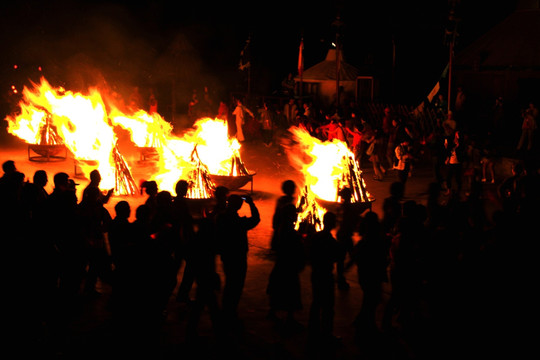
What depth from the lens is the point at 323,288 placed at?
6898 millimetres

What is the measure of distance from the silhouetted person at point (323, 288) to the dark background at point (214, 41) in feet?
79.7

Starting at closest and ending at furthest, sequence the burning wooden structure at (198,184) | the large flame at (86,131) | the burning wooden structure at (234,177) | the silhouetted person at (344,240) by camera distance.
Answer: the silhouetted person at (344,240) < the burning wooden structure at (198,184) < the burning wooden structure at (234,177) < the large flame at (86,131)

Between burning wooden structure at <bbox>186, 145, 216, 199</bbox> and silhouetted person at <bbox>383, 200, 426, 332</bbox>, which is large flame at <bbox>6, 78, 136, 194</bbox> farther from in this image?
silhouetted person at <bbox>383, 200, 426, 332</bbox>

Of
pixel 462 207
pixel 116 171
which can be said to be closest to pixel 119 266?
pixel 462 207

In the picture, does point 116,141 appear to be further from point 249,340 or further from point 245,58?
point 245,58

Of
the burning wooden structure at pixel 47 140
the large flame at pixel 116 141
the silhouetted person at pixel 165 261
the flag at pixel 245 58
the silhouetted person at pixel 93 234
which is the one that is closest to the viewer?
the silhouetted person at pixel 165 261

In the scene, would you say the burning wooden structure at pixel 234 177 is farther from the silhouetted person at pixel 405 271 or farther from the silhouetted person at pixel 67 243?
the silhouetted person at pixel 405 271

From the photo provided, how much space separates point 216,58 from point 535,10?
54.6 ft

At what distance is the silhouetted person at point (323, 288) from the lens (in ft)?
22.7

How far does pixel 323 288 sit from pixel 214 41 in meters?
31.4

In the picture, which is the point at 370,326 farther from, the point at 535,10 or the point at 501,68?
the point at 535,10

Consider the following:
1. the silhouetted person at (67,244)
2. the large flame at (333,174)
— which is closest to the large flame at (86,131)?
the large flame at (333,174)

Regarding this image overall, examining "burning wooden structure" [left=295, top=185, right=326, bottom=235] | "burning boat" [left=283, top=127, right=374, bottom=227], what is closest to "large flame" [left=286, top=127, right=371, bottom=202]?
"burning boat" [left=283, top=127, right=374, bottom=227]

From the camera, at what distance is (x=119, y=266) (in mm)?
6406
